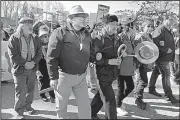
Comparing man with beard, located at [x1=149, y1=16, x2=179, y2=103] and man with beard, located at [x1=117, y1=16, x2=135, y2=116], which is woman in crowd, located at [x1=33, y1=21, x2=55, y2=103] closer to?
man with beard, located at [x1=117, y1=16, x2=135, y2=116]

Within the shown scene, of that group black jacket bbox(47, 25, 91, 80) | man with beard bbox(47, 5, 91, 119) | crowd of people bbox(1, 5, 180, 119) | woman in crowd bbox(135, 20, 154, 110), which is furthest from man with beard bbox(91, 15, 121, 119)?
woman in crowd bbox(135, 20, 154, 110)

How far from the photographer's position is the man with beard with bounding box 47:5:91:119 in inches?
108

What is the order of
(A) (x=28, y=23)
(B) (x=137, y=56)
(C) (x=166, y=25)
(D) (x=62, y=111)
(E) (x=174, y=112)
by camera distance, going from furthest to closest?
(C) (x=166, y=25) → (E) (x=174, y=112) → (B) (x=137, y=56) → (A) (x=28, y=23) → (D) (x=62, y=111)

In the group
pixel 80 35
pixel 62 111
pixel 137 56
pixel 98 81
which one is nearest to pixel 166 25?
pixel 137 56

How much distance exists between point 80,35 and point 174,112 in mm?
2627

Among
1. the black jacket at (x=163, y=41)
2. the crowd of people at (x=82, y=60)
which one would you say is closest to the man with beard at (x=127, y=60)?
the crowd of people at (x=82, y=60)

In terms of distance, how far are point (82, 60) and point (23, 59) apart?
1.22m

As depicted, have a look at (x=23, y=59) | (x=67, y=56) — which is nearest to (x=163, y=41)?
(x=67, y=56)

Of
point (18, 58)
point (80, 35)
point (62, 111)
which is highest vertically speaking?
point (80, 35)

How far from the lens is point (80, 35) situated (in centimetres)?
290

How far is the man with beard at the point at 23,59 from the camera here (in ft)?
11.5

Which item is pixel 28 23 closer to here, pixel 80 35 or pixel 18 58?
pixel 18 58

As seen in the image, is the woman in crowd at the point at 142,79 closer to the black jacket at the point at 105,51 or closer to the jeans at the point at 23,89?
the black jacket at the point at 105,51

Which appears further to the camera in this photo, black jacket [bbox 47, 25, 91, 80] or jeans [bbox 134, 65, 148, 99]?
jeans [bbox 134, 65, 148, 99]
